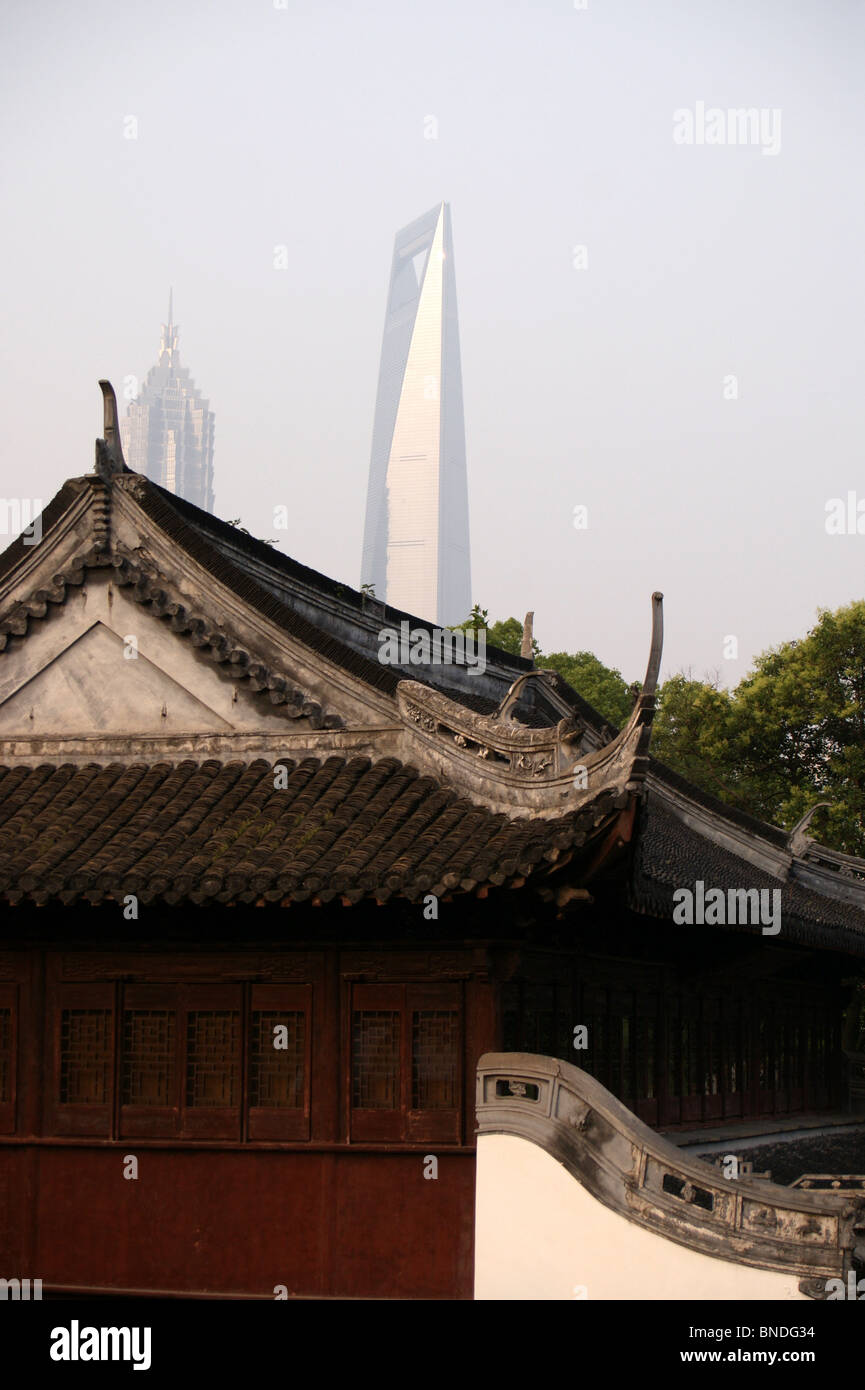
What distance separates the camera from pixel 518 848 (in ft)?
41.3

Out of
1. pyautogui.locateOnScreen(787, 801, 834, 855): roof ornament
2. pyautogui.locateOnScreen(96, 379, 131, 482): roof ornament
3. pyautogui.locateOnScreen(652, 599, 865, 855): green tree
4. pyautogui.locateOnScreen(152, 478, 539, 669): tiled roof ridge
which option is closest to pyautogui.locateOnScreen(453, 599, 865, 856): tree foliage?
pyautogui.locateOnScreen(652, 599, 865, 855): green tree

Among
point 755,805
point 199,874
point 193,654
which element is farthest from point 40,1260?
point 755,805

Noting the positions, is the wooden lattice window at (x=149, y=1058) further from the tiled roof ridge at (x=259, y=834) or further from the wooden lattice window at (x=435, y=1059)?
the wooden lattice window at (x=435, y=1059)

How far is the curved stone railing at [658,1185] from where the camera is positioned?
1162 centimetres

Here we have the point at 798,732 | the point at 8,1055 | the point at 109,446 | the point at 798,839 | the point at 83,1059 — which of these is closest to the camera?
the point at 83,1059

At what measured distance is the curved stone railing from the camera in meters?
11.6

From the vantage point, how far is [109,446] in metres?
16.3

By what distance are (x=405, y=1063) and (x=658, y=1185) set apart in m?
2.61

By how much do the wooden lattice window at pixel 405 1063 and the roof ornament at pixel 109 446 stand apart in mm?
5622

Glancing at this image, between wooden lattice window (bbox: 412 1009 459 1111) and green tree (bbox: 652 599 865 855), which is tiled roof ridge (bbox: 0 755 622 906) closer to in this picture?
wooden lattice window (bbox: 412 1009 459 1111)

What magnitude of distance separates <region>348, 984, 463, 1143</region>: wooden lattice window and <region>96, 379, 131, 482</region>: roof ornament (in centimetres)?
562

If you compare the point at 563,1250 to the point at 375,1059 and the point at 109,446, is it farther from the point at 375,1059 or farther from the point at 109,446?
the point at 109,446

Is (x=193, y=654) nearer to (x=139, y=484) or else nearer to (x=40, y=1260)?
(x=139, y=484)

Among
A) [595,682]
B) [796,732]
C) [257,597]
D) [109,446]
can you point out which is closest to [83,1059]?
[257,597]
